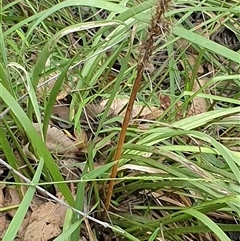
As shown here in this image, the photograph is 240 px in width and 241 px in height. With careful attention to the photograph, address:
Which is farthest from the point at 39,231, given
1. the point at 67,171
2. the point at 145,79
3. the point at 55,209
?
→ the point at 145,79

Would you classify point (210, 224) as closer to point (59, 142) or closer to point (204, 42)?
point (204, 42)

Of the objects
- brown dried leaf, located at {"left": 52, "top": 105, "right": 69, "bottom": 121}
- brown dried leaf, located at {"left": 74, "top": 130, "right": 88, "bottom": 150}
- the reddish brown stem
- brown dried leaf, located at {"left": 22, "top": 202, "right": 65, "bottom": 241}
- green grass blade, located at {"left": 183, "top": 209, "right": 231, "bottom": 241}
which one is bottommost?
brown dried leaf, located at {"left": 22, "top": 202, "right": 65, "bottom": 241}

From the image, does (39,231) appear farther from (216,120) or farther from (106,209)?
(216,120)

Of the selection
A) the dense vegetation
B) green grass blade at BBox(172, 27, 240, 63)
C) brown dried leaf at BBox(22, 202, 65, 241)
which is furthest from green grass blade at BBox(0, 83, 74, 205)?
green grass blade at BBox(172, 27, 240, 63)

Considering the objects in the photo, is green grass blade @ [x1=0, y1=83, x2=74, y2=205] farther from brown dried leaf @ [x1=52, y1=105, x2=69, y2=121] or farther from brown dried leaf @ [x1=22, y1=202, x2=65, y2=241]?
brown dried leaf @ [x1=52, y1=105, x2=69, y2=121]

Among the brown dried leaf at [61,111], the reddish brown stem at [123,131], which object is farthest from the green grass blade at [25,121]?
the brown dried leaf at [61,111]

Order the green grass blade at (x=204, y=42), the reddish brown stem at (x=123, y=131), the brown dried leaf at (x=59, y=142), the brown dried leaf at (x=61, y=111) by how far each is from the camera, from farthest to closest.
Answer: the brown dried leaf at (x=61, y=111) → the brown dried leaf at (x=59, y=142) → the green grass blade at (x=204, y=42) → the reddish brown stem at (x=123, y=131)

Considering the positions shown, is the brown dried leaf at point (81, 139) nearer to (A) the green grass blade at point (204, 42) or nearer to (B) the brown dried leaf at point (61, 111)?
(B) the brown dried leaf at point (61, 111)
